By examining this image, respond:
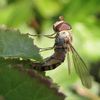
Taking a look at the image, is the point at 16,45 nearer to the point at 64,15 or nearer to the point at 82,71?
the point at 82,71

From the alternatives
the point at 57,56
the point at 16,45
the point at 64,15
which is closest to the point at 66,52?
the point at 57,56

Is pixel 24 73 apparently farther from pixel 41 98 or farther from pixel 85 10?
pixel 85 10

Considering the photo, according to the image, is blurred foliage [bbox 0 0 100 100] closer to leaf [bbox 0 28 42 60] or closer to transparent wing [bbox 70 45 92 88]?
transparent wing [bbox 70 45 92 88]

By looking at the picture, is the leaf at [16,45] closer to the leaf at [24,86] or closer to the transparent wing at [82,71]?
the leaf at [24,86]

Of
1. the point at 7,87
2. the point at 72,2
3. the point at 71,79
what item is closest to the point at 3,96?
the point at 7,87

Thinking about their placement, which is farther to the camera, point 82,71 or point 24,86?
point 82,71

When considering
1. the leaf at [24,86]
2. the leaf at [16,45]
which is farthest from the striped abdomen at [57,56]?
the leaf at [24,86]

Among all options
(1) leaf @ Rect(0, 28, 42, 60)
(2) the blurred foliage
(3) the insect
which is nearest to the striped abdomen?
(3) the insect
